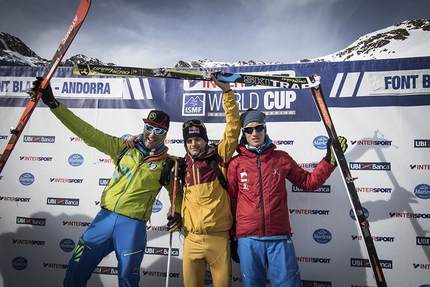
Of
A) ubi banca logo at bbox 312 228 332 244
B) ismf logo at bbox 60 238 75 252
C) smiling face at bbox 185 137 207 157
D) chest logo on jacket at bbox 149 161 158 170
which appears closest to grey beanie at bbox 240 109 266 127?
smiling face at bbox 185 137 207 157

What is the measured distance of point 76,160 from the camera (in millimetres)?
3701

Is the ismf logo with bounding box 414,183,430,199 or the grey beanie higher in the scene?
the grey beanie

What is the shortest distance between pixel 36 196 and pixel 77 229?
2.86ft

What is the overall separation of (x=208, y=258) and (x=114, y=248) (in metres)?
0.97

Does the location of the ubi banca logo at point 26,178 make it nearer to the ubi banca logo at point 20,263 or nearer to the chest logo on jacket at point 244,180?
the ubi banca logo at point 20,263

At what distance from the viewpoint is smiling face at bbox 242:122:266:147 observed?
7.92 feet

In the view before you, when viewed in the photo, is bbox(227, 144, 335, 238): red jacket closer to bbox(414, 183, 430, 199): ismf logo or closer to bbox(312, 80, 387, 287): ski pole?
bbox(312, 80, 387, 287): ski pole

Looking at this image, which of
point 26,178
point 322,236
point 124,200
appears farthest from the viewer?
point 26,178

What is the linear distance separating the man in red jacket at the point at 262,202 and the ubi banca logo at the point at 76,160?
8.46ft

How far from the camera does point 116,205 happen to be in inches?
92.7

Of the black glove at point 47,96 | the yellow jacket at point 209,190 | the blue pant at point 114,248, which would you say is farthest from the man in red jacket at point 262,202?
the black glove at point 47,96

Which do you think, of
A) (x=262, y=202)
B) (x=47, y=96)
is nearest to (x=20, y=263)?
(x=47, y=96)

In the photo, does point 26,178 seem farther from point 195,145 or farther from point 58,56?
point 195,145

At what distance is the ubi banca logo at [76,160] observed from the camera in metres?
3.70
